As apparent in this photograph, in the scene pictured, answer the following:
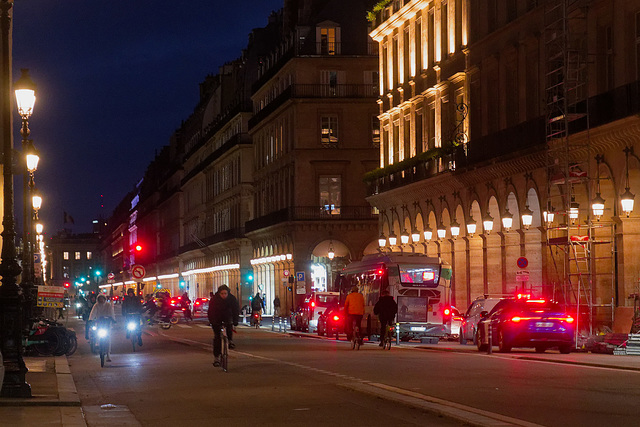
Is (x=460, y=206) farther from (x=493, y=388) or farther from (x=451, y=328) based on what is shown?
(x=493, y=388)

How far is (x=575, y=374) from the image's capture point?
75.9 ft

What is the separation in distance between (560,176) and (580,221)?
9.68 feet

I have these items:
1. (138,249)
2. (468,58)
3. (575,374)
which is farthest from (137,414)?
(468,58)

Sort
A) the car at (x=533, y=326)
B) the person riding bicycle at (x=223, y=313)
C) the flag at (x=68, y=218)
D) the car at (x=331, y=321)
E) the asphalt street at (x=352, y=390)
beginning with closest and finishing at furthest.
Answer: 1. the asphalt street at (x=352, y=390)
2. the person riding bicycle at (x=223, y=313)
3. the car at (x=533, y=326)
4. the car at (x=331, y=321)
5. the flag at (x=68, y=218)

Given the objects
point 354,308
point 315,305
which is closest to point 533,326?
point 354,308

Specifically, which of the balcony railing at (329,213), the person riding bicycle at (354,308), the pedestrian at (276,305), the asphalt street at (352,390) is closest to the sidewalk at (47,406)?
the asphalt street at (352,390)

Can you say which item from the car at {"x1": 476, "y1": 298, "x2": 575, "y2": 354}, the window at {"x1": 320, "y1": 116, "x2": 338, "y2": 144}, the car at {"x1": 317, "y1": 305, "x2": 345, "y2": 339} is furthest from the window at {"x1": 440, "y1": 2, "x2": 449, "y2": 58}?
the window at {"x1": 320, "y1": 116, "x2": 338, "y2": 144}

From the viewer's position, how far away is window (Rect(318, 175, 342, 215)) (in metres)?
84.8

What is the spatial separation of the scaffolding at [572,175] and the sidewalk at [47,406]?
19.7 meters

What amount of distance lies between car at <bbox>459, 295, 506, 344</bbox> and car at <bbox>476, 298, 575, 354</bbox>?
765cm

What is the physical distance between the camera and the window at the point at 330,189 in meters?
84.8

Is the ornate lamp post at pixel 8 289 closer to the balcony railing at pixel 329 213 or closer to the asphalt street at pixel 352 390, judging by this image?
the asphalt street at pixel 352 390

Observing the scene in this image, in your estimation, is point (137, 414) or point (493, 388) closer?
point (137, 414)

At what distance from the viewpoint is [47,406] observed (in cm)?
1717
